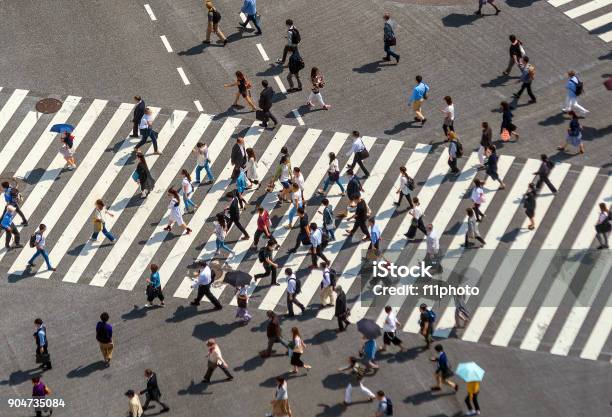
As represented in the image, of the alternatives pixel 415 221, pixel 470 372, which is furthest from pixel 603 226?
pixel 470 372

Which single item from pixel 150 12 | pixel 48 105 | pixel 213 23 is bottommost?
pixel 48 105

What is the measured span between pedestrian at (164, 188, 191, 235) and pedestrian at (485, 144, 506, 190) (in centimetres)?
1080

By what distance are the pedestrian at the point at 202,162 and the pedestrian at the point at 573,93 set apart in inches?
533

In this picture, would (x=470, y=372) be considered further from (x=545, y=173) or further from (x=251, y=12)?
(x=251, y=12)

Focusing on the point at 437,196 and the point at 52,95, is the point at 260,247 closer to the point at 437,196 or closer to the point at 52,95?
the point at 437,196

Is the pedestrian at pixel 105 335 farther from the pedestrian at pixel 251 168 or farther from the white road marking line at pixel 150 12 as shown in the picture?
the white road marking line at pixel 150 12

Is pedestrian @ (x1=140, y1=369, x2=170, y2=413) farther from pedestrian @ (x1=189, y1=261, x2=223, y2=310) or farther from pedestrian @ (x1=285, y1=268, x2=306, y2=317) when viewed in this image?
pedestrian @ (x1=285, y1=268, x2=306, y2=317)

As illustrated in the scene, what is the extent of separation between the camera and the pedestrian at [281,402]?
41531 millimetres

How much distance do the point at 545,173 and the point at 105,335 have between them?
16379mm

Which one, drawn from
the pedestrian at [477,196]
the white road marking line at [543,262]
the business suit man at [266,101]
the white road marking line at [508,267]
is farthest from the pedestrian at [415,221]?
the business suit man at [266,101]

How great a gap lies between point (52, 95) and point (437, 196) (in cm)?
1595

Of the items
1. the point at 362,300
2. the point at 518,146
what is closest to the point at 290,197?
the point at 362,300

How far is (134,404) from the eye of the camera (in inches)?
1658

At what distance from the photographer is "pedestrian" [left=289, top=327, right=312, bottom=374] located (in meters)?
43.1
